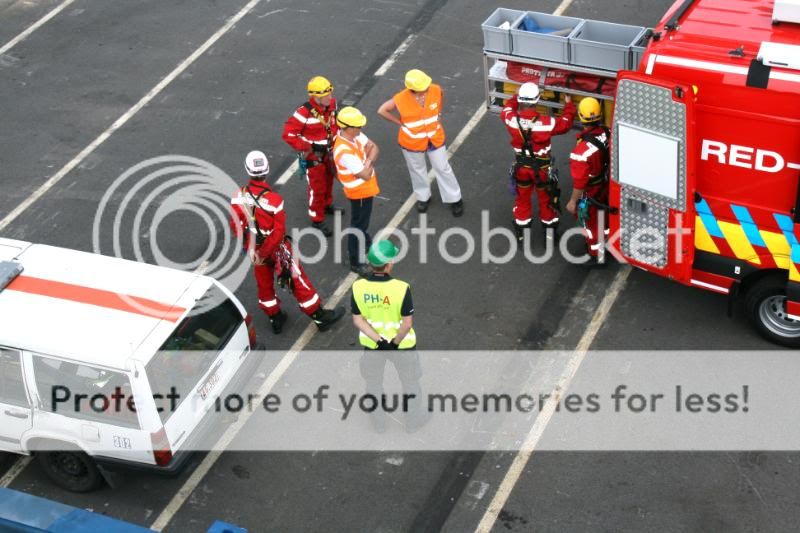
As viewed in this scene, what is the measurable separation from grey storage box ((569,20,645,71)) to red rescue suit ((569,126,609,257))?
73 centimetres

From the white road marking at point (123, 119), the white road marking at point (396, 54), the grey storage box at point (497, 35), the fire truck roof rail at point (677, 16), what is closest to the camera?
the fire truck roof rail at point (677, 16)

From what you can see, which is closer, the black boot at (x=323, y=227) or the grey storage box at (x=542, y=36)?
the grey storage box at (x=542, y=36)

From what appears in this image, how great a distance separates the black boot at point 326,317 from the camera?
416 inches

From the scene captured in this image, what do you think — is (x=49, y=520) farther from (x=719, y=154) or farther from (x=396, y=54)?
(x=396, y=54)

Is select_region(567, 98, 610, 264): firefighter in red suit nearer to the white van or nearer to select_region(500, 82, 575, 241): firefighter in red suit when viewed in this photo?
select_region(500, 82, 575, 241): firefighter in red suit

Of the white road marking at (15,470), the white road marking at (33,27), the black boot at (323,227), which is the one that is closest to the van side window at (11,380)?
the white road marking at (15,470)

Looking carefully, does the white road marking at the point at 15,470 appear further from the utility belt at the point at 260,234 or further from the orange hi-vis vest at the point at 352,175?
the orange hi-vis vest at the point at 352,175

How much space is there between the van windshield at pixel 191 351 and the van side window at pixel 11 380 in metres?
1.12

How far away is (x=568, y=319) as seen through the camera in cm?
1055

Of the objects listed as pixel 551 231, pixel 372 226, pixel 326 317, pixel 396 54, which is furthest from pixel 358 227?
pixel 396 54

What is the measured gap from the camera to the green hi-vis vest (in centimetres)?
853

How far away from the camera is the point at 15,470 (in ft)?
31.1

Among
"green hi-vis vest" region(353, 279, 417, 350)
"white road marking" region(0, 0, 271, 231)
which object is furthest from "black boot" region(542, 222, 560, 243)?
"white road marking" region(0, 0, 271, 231)

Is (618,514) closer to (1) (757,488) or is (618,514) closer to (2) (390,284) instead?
(1) (757,488)
